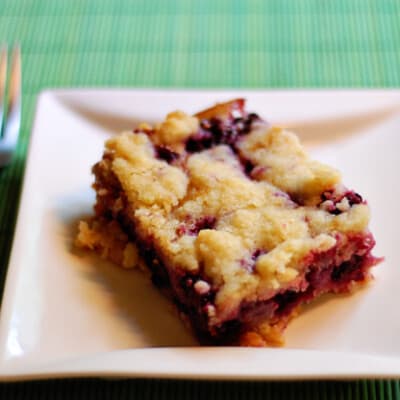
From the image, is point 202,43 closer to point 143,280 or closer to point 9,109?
point 9,109

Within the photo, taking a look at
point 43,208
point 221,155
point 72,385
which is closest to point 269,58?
point 221,155

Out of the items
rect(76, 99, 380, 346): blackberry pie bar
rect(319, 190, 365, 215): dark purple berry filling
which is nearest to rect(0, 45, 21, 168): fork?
rect(76, 99, 380, 346): blackberry pie bar

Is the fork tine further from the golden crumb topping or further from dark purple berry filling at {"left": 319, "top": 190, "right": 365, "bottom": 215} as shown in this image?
dark purple berry filling at {"left": 319, "top": 190, "right": 365, "bottom": 215}

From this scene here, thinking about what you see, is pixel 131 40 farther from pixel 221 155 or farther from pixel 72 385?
pixel 72 385

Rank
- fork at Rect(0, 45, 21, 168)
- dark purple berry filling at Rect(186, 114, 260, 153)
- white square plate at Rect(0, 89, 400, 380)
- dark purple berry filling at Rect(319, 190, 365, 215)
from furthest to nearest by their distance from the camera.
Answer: fork at Rect(0, 45, 21, 168), dark purple berry filling at Rect(186, 114, 260, 153), dark purple berry filling at Rect(319, 190, 365, 215), white square plate at Rect(0, 89, 400, 380)

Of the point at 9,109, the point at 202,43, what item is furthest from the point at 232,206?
the point at 202,43
